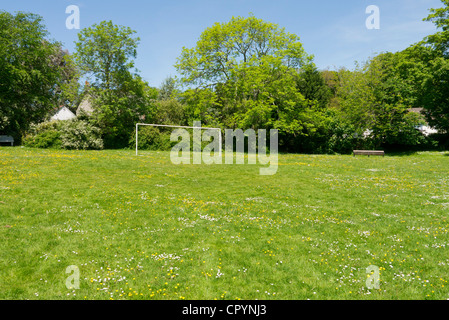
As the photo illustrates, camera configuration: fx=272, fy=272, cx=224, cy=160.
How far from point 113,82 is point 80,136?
11099 millimetres

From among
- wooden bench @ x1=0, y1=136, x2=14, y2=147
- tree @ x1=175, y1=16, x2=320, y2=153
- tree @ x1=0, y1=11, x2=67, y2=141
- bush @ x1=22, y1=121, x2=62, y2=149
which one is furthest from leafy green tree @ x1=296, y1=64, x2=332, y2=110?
wooden bench @ x1=0, y1=136, x2=14, y2=147

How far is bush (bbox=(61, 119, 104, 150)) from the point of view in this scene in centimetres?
3566

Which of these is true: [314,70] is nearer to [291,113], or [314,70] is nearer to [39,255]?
[291,113]

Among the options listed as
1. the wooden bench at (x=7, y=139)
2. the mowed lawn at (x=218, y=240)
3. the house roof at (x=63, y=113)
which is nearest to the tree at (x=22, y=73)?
the wooden bench at (x=7, y=139)

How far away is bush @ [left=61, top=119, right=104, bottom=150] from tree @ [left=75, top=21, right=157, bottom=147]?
245cm

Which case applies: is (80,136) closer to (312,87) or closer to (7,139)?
(7,139)

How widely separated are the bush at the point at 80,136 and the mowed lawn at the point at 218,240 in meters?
21.4

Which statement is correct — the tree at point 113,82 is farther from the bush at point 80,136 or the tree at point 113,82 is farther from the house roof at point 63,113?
the house roof at point 63,113

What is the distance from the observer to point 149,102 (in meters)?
45.5

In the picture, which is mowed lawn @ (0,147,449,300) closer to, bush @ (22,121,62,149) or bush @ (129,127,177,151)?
bush @ (22,121,62,149)

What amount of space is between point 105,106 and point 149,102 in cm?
774

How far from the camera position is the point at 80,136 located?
3656cm

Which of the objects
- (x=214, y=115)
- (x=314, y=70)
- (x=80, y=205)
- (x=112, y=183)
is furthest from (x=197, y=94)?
(x=80, y=205)

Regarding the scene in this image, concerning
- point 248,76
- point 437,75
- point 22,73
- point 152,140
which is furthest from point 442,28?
point 22,73
